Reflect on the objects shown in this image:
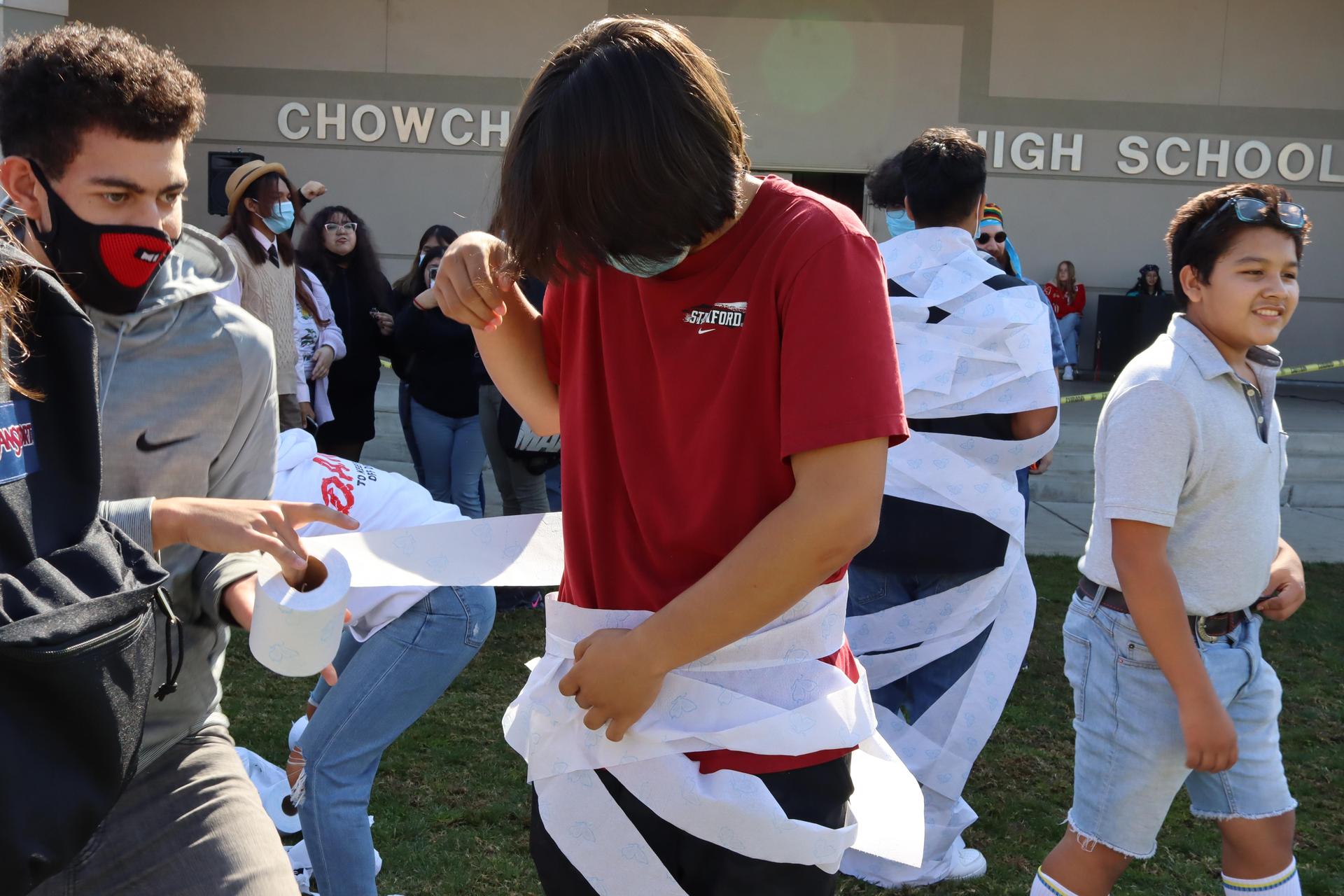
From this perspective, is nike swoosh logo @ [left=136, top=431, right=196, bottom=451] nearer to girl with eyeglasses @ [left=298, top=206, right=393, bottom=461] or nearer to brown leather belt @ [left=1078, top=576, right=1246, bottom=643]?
brown leather belt @ [left=1078, top=576, right=1246, bottom=643]

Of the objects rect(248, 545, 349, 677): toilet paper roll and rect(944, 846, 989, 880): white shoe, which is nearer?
rect(248, 545, 349, 677): toilet paper roll

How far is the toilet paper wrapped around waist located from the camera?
5.95 feet

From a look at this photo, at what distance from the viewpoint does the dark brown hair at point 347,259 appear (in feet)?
23.4

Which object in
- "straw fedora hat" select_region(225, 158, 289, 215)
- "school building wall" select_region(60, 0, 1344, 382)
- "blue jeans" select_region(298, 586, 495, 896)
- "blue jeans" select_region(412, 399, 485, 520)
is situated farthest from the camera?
"school building wall" select_region(60, 0, 1344, 382)

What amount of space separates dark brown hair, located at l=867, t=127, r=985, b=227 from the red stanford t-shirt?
7.27 ft

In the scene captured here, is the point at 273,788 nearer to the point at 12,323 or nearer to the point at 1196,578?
the point at 12,323

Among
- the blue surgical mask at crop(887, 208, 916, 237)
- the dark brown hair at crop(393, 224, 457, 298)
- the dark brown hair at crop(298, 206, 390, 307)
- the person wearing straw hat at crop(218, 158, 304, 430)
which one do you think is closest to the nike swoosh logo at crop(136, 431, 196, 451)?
the blue surgical mask at crop(887, 208, 916, 237)

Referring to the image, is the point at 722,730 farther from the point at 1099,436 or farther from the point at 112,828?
the point at 1099,436

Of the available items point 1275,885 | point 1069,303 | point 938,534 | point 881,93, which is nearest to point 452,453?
point 938,534

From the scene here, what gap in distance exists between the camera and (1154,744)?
2.65m

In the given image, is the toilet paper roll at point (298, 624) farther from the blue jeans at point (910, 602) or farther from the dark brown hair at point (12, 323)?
the blue jeans at point (910, 602)

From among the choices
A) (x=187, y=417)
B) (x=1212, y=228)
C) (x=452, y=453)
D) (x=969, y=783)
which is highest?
(x=1212, y=228)

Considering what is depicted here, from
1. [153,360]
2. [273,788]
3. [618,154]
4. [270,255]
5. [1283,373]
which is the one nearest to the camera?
[618,154]

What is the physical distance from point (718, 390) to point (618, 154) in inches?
14.0
